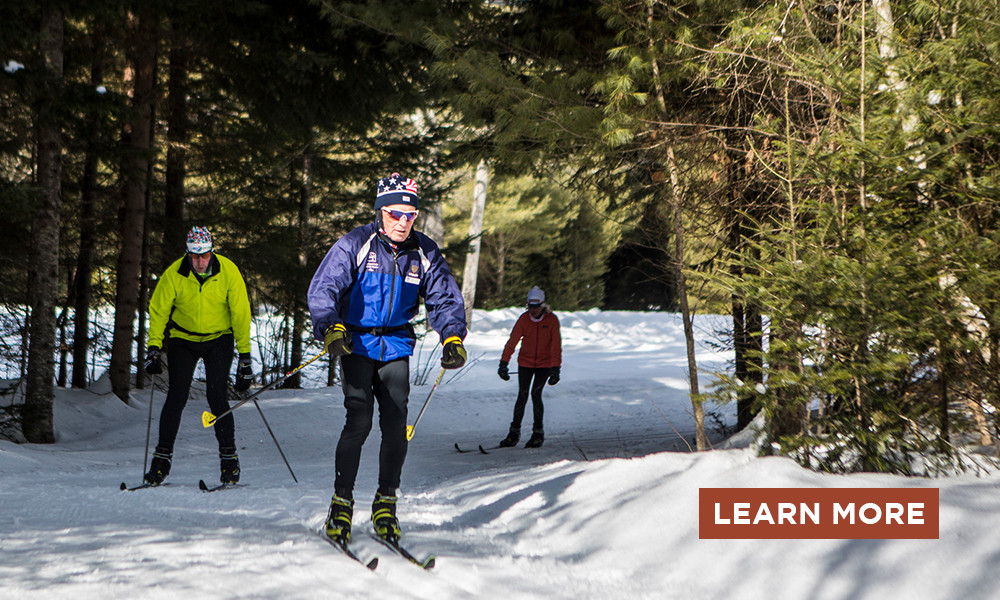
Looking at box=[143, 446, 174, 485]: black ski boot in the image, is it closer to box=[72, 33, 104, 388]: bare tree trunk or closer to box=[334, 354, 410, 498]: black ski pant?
box=[334, 354, 410, 498]: black ski pant

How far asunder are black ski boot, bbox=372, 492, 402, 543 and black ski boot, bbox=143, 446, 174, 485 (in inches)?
110

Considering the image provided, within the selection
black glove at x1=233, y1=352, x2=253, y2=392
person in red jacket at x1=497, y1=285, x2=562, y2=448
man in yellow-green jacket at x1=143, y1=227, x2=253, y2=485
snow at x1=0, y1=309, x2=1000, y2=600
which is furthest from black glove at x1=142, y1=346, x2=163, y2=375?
person in red jacket at x1=497, y1=285, x2=562, y2=448

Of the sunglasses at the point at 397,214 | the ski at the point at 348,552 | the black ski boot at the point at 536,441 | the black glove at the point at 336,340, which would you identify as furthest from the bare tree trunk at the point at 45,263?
the ski at the point at 348,552

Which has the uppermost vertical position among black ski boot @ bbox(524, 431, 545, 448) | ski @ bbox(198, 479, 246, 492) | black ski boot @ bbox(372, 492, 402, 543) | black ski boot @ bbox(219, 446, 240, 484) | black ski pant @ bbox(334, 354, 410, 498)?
black ski pant @ bbox(334, 354, 410, 498)

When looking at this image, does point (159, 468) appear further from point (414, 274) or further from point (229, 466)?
point (414, 274)

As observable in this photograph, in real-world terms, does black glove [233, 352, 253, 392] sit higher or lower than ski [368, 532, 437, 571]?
higher

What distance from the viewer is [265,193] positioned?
15.7m

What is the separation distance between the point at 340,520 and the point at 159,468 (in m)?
2.86

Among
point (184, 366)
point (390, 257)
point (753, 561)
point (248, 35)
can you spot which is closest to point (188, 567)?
point (390, 257)

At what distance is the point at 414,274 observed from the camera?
426 cm

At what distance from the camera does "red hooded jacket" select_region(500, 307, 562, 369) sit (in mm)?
10367

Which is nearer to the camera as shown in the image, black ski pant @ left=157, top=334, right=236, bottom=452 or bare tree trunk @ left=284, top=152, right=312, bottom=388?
black ski pant @ left=157, top=334, right=236, bottom=452

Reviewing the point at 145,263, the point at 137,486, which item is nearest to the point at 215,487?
the point at 137,486

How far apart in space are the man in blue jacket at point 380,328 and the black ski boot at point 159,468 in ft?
8.82
